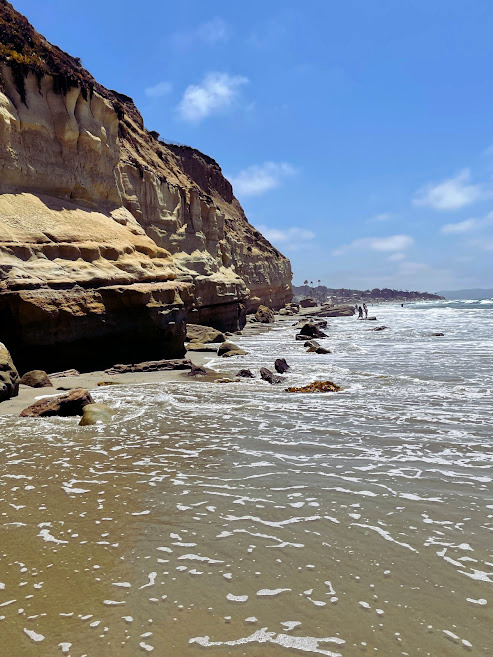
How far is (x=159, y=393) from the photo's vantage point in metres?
10.3

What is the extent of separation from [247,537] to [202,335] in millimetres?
21172

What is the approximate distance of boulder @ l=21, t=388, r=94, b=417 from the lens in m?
7.80

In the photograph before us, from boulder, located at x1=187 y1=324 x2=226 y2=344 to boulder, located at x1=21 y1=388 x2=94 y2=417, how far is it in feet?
50.4

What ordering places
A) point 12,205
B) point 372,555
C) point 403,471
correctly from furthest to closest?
point 12,205 < point 403,471 < point 372,555

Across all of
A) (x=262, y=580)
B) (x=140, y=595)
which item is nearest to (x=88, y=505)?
(x=140, y=595)

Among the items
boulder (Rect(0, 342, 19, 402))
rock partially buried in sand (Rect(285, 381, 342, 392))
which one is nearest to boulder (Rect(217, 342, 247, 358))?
rock partially buried in sand (Rect(285, 381, 342, 392))

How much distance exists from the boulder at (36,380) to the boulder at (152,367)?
2.43m

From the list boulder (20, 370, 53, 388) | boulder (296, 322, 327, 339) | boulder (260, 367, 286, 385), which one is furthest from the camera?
boulder (296, 322, 327, 339)

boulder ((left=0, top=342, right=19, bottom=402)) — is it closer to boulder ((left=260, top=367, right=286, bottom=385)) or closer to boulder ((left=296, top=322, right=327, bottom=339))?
boulder ((left=260, top=367, right=286, bottom=385))

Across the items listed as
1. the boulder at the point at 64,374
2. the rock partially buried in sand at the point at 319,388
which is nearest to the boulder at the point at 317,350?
the rock partially buried in sand at the point at 319,388

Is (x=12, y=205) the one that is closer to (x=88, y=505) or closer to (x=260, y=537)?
(x=88, y=505)

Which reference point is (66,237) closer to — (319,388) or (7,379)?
(7,379)

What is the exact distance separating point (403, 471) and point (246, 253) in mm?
50335

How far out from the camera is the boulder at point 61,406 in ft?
25.6
